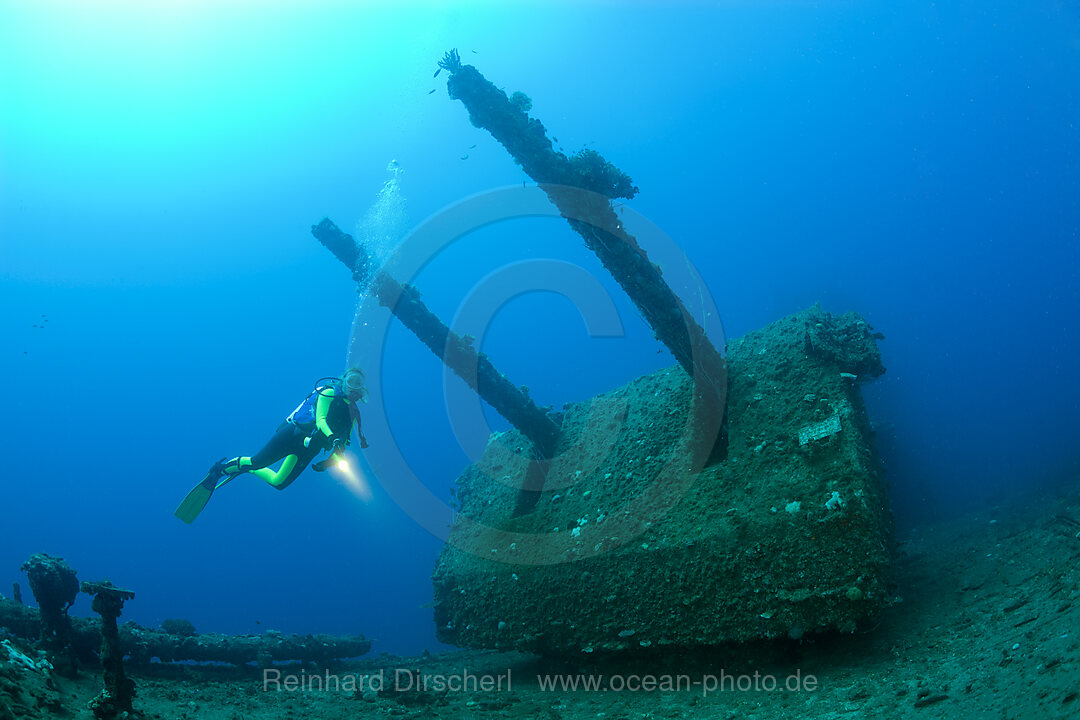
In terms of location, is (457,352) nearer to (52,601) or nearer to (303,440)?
(303,440)

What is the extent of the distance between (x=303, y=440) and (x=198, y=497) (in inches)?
68.0

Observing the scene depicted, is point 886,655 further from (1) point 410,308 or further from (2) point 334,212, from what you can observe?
(2) point 334,212

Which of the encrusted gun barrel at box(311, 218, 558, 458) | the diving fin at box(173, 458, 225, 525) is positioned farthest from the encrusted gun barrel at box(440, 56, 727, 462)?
the diving fin at box(173, 458, 225, 525)

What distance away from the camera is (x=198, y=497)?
6988mm

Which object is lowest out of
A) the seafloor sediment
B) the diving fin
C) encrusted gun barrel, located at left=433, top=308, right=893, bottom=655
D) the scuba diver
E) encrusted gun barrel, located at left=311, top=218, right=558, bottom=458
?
the seafloor sediment

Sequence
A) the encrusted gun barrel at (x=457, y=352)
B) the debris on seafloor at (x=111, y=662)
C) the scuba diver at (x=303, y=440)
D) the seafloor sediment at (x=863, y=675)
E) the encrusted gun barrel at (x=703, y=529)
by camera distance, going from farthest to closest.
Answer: the encrusted gun barrel at (x=457, y=352) < the scuba diver at (x=303, y=440) < the encrusted gun barrel at (x=703, y=529) < the debris on seafloor at (x=111, y=662) < the seafloor sediment at (x=863, y=675)

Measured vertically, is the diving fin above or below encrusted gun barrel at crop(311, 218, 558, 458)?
below

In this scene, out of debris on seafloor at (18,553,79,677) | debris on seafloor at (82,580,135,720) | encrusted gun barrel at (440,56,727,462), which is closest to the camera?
debris on seafloor at (82,580,135,720)

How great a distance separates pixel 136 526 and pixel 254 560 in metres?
21.0

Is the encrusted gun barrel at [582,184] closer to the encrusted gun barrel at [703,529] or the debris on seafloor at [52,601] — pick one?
the encrusted gun barrel at [703,529]

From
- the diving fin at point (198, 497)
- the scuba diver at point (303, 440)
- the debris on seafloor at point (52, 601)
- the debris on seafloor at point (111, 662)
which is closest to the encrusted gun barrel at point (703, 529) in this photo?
the scuba diver at point (303, 440)

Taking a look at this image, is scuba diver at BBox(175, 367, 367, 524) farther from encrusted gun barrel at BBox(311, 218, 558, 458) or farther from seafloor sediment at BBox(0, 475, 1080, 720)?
seafloor sediment at BBox(0, 475, 1080, 720)

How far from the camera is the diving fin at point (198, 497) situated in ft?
22.1

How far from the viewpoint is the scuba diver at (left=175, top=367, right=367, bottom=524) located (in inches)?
264
